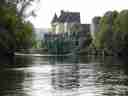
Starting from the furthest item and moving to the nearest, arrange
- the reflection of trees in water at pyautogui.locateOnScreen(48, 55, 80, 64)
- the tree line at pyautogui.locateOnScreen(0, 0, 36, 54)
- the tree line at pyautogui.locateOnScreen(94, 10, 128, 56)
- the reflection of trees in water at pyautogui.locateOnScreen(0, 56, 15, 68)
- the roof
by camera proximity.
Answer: the roof < the tree line at pyautogui.locateOnScreen(94, 10, 128, 56) < the tree line at pyautogui.locateOnScreen(0, 0, 36, 54) < the reflection of trees in water at pyautogui.locateOnScreen(48, 55, 80, 64) < the reflection of trees in water at pyautogui.locateOnScreen(0, 56, 15, 68)

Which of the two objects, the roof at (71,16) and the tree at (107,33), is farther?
the roof at (71,16)

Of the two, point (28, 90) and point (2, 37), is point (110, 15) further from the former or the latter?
point (28, 90)

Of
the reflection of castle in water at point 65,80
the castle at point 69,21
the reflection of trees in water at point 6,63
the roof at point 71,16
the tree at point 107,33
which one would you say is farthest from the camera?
the roof at point 71,16

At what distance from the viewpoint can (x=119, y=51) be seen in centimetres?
9388

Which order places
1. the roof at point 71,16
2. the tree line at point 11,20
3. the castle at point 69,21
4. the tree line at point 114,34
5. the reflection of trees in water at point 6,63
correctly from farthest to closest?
the roof at point 71,16 < the castle at point 69,21 < the tree line at point 114,34 < the tree line at point 11,20 < the reflection of trees in water at point 6,63

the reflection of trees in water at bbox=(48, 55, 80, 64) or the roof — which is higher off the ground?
the roof

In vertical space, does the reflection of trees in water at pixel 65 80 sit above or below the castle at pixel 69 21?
below

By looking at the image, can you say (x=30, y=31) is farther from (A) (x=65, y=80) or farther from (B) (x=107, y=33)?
(A) (x=65, y=80)

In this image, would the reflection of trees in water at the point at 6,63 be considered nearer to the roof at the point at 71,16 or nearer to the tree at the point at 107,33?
the tree at the point at 107,33

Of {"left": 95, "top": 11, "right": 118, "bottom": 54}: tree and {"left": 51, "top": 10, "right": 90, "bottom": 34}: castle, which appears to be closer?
{"left": 95, "top": 11, "right": 118, "bottom": 54}: tree

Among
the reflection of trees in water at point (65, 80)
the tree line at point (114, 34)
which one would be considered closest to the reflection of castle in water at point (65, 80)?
the reflection of trees in water at point (65, 80)

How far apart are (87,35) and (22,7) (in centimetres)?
6600

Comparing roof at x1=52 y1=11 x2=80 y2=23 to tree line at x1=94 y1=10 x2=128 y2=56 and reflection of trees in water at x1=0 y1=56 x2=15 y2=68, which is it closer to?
tree line at x1=94 y1=10 x2=128 y2=56

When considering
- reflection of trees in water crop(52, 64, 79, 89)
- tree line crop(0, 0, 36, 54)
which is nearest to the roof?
tree line crop(0, 0, 36, 54)
